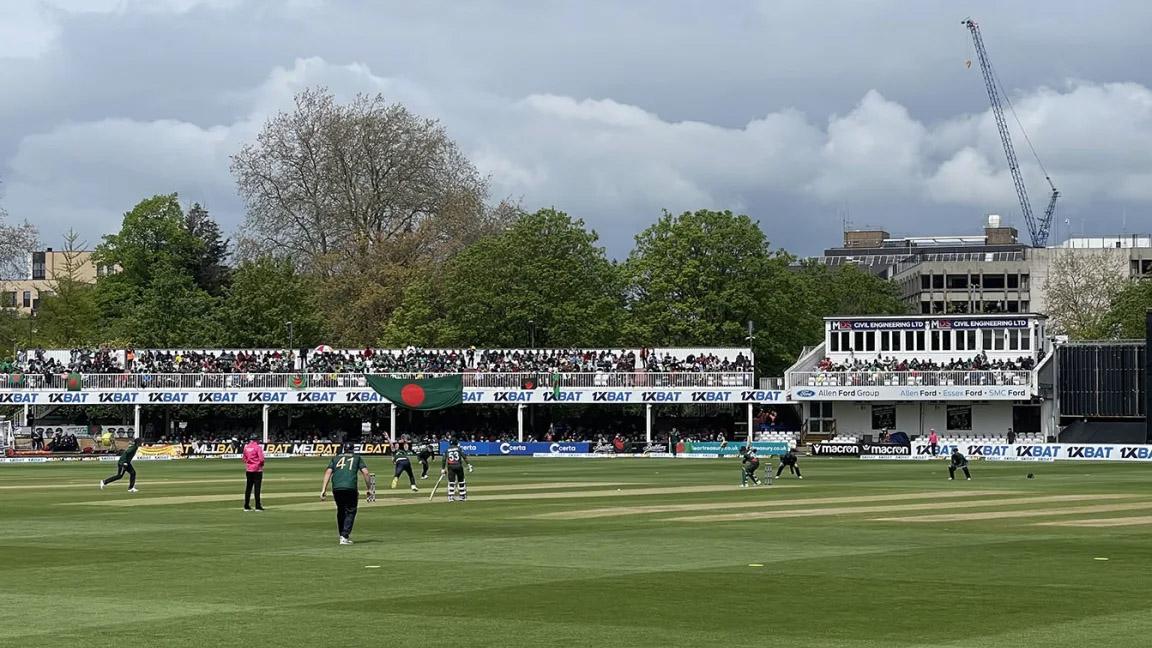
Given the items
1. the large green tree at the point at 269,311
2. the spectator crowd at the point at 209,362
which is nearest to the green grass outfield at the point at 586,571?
the spectator crowd at the point at 209,362

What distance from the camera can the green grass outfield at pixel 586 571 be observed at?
60.7 feet

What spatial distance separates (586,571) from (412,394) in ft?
233

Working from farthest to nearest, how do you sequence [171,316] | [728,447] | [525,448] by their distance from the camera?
[171,316]
[525,448]
[728,447]

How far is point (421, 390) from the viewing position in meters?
95.6

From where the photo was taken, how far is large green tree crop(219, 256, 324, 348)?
111500 millimetres

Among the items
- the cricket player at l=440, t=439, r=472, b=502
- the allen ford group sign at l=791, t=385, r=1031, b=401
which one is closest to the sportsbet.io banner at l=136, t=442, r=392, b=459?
the allen ford group sign at l=791, t=385, r=1031, b=401

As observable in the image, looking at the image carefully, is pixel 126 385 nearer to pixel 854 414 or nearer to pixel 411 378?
pixel 411 378

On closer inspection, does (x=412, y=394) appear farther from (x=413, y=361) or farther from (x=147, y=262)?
(x=147, y=262)

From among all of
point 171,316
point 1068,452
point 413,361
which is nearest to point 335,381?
point 413,361

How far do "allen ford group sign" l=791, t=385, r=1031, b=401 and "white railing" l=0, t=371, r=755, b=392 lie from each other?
12.7 feet

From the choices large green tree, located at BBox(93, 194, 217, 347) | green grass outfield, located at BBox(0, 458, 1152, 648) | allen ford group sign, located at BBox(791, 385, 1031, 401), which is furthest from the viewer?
large green tree, located at BBox(93, 194, 217, 347)

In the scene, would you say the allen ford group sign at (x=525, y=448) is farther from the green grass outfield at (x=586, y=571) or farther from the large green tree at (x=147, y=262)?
the green grass outfield at (x=586, y=571)

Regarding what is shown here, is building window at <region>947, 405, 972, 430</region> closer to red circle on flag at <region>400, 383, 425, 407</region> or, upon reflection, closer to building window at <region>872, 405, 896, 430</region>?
building window at <region>872, 405, 896, 430</region>

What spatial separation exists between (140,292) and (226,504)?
95.4 meters
